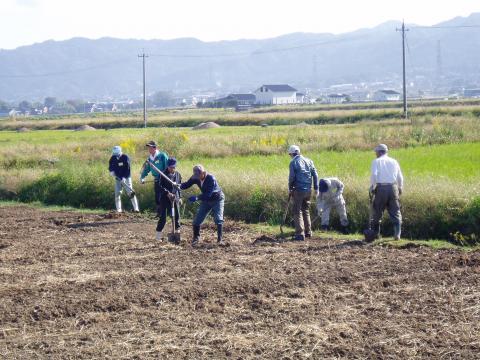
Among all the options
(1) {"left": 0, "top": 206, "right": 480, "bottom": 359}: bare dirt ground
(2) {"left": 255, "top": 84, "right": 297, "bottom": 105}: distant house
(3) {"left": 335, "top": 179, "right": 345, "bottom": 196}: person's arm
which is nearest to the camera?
(1) {"left": 0, "top": 206, "right": 480, "bottom": 359}: bare dirt ground

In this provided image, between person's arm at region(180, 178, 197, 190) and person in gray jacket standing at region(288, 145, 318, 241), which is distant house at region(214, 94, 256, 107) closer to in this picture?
person in gray jacket standing at region(288, 145, 318, 241)

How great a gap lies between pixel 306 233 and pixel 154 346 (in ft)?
25.4

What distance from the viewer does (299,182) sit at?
15.9 meters

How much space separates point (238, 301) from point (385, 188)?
517cm

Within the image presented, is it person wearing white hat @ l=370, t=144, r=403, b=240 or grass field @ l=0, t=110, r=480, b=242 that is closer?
person wearing white hat @ l=370, t=144, r=403, b=240

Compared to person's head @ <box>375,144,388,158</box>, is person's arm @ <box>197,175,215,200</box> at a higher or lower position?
lower

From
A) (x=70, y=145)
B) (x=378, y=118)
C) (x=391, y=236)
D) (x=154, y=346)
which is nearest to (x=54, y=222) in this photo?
(x=391, y=236)

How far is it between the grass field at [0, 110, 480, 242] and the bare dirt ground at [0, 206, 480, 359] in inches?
81.6

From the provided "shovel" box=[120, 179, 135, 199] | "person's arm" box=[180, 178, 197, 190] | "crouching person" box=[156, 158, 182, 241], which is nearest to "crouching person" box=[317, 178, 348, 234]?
"person's arm" box=[180, 178, 197, 190]

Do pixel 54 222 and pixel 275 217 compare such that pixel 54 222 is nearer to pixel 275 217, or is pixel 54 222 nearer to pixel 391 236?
pixel 275 217

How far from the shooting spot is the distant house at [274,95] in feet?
493

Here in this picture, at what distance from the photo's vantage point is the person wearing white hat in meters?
15.1

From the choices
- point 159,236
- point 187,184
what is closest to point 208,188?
point 187,184

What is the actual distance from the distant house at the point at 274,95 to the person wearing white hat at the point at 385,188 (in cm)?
13265
